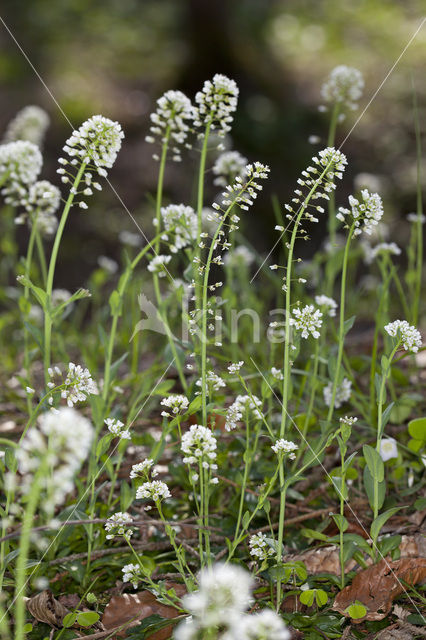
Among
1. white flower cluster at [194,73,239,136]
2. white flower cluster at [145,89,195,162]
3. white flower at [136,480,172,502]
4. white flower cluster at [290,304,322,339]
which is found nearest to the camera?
white flower at [136,480,172,502]

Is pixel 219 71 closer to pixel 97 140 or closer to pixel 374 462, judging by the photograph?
pixel 97 140

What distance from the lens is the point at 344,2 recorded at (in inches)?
272

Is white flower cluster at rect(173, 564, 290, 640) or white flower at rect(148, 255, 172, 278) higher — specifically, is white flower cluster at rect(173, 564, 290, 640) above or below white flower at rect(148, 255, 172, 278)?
below

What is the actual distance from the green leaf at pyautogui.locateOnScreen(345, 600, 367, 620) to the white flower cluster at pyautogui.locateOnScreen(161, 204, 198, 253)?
0.97 metres

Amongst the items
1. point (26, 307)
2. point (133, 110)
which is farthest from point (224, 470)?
point (133, 110)

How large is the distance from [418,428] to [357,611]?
1.58 feet

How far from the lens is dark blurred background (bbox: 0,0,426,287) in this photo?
559 centimetres

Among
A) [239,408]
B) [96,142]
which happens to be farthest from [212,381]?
[96,142]

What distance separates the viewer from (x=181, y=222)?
1.65m

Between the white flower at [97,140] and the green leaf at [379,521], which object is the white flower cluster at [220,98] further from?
the green leaf at [379,521]

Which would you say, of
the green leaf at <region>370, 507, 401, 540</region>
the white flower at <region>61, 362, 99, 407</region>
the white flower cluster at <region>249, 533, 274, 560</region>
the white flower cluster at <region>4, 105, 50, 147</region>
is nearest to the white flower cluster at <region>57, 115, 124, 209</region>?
the white flower at <region>61, 362, 99, 407</region>

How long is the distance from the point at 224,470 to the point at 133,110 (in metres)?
6.67

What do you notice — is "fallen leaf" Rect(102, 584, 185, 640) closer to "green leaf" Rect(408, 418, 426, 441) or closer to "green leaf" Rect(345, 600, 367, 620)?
"green leaf" Rect(345, 600, 367, 620)

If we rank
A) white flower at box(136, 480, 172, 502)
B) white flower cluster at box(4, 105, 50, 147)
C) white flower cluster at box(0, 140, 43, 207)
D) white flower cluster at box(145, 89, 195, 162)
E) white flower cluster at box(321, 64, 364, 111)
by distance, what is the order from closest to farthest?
1. white flower at box(136, 480, 172, 502)
2. white flower cluster at box(145, 89, 195, 162)
3. white flower cluster at box(0, 140, 43, 207)
4. white flower cluster at box(321, 64, 364, 111)
5. white flower cluster at box(4, 105, 50, 147)
